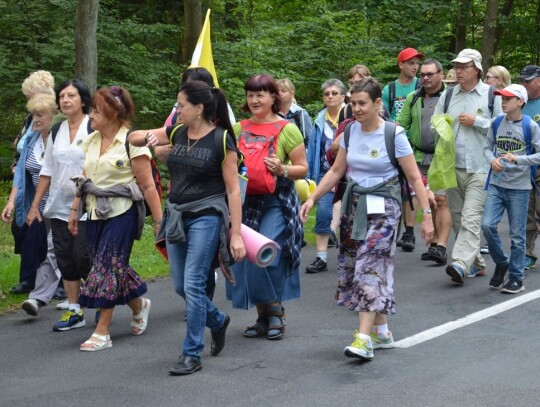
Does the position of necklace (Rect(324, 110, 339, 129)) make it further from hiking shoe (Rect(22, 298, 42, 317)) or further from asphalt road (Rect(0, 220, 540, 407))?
hiking shoe (Rect(22, 298, 42, 317))

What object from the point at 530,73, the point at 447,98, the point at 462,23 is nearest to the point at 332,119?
the point at 447,98

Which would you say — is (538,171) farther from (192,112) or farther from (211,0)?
(211,0)

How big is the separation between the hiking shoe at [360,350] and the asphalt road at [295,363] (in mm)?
69

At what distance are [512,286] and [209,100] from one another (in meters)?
3.85

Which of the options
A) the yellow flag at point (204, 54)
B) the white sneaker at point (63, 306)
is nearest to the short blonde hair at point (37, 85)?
the yellow flag at point (204, 54)

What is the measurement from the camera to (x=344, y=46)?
63.3 feet

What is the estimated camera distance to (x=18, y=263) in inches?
411

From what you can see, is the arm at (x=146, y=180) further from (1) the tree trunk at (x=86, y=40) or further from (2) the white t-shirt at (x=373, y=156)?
(1) the tree trunk at (x=86, y=40)

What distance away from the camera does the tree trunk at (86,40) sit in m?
14.0

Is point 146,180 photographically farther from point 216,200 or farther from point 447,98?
point 447,98

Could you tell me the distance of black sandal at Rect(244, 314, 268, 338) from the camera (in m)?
7.45

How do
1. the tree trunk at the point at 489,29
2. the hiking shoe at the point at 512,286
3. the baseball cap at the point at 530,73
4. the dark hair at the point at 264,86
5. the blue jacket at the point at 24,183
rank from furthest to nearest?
the tree trunk at the point at 489,29
the baseball cap at the point at 530,73
the hiking shoe at the point at 512,286
the blue jacket at the point at 24,183
the dark hair at the point at 264,86

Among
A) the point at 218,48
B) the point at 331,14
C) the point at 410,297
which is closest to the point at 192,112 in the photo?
the point at 410,297

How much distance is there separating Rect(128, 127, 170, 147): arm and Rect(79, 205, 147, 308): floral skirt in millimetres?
591
